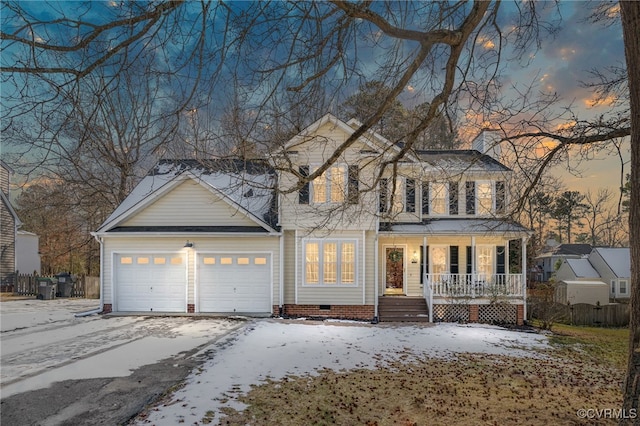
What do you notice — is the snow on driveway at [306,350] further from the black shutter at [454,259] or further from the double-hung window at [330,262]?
the black shutter at [454,259]

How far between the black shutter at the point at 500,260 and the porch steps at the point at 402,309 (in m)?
3.43

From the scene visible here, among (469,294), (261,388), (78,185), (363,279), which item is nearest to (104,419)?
(261,388)

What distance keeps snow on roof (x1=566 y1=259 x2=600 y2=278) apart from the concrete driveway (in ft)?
93.5

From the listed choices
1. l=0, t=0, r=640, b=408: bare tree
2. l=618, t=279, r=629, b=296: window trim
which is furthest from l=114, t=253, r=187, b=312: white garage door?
l=618, t=279, r=629, b=296: window trim

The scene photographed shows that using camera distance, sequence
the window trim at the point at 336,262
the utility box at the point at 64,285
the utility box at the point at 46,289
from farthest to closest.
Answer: the utility box at the point at 64,285 < the utility box at the point at 46,289 < the window trim at the point at 336,262

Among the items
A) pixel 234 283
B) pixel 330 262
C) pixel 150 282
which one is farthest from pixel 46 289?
pixel 330 262

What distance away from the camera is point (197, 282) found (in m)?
14.1

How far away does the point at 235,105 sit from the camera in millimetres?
4926

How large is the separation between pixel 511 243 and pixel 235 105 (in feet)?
55.3

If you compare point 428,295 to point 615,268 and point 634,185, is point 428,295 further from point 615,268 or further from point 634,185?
point 615,268

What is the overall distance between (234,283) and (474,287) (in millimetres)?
8931

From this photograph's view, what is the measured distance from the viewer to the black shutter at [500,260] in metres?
15.2

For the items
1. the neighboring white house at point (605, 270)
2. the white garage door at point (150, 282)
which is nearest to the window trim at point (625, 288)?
the neighboring white house at point (605, 270)

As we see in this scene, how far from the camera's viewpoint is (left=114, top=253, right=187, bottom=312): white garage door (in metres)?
14.2
